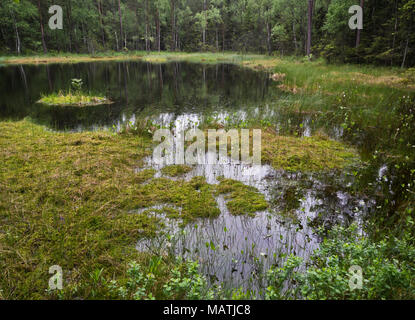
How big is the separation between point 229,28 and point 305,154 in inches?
2663

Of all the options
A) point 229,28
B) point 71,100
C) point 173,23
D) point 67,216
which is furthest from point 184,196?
point 229,28

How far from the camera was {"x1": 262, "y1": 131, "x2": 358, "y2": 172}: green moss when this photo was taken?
664cm

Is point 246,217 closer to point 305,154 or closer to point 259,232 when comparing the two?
point 259,232

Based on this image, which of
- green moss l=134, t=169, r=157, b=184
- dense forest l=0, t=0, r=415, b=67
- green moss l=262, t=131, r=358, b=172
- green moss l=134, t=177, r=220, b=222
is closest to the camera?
green moss l=134, t=177, r=220, b=222

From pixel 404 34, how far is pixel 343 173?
2100cm

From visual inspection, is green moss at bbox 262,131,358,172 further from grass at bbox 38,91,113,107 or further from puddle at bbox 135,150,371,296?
grass at bbox 38,91,113,107

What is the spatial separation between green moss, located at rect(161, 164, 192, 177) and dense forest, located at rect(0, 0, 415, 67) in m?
22.4

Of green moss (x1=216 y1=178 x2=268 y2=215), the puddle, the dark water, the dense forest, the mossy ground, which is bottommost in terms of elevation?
the puddle

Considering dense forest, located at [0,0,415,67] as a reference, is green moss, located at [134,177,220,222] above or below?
below

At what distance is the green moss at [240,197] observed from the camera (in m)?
4.81

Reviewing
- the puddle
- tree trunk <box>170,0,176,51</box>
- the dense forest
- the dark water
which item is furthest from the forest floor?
tree trunk <box>170,0,176,51</box>

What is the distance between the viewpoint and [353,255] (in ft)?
9.92

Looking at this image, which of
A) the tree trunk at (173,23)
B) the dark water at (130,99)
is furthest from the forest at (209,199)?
the tree trunk at (173,23)

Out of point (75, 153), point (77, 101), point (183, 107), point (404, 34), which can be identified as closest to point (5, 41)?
point (77, 101)
